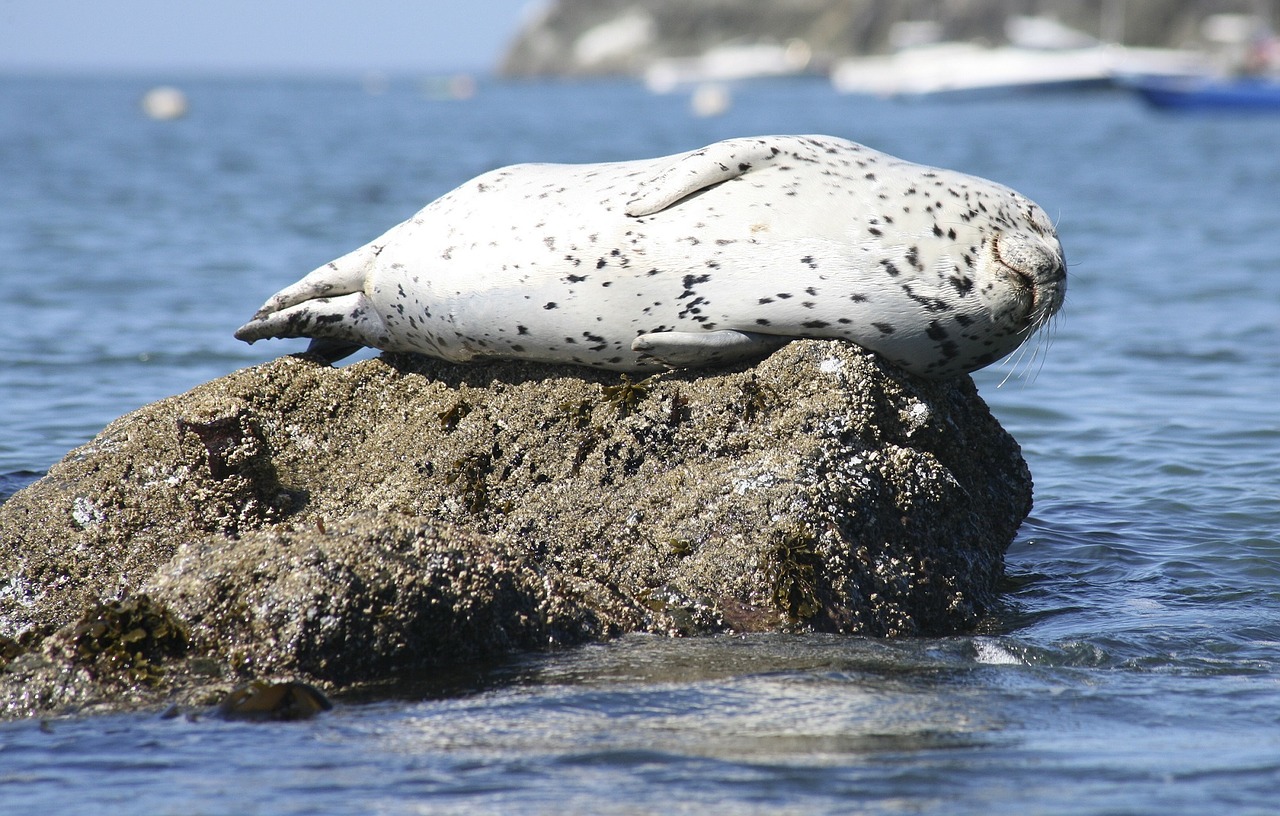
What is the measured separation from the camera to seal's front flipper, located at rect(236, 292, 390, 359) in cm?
509

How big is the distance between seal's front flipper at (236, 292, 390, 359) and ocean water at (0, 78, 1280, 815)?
1439mm

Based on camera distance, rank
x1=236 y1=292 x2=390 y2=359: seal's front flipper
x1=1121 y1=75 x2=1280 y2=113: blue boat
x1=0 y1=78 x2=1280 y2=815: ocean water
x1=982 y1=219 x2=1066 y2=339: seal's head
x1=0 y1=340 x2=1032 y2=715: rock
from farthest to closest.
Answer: x1=1121 y1=75 x2=1280 y2=113: blue boat → x1=236 y1=292 x2=390 y2=359: seal's front flipper → x1=982 y1=219 x2=1066 y2=339: seal's head → x1=0 y1=340 x2=1032 y2=715: rock → x1=0 y1=78 x2=1280 y2=815: ocean water

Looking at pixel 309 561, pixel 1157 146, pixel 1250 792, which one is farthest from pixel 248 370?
pixel 1157 146

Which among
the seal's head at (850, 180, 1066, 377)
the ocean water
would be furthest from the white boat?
the seal's head at (850, 180, 1066, 377)

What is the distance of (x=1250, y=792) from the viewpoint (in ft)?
10.00

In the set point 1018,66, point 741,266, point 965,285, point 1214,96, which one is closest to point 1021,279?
point 965,285

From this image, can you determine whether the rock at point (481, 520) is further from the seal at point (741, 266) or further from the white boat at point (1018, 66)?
the white boat at point (1018, 66)

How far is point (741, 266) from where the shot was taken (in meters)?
4.52

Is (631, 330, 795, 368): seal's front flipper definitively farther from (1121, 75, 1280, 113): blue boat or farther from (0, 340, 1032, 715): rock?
(1121, 75, 1280, 113): blue boat

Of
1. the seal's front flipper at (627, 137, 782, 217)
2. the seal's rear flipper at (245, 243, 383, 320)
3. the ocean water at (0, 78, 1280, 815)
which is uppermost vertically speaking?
the seal's front flipper at (627, 137, 782, 217)

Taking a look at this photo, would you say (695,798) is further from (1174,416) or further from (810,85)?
(810,85)

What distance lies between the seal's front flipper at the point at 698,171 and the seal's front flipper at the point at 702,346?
441 mm

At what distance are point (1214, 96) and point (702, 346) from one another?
132ft

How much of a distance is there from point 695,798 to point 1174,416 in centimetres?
573
